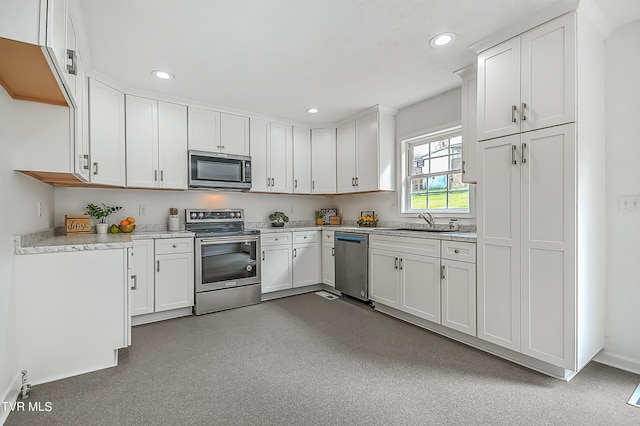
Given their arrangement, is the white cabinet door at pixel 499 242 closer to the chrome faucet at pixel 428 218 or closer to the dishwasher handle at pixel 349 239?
the chrome faucet at pixel 428 218

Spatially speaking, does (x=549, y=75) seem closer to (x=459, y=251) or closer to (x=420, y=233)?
(x=459, y=251)

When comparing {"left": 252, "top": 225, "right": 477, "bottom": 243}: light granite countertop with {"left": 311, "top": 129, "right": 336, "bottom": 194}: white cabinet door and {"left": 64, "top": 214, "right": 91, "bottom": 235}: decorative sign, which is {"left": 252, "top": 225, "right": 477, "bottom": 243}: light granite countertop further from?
{"left": 64, "top": 214, "right": 91, "bottom": 235}: decorative sign

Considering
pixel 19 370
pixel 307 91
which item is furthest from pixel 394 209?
pixel 19 370

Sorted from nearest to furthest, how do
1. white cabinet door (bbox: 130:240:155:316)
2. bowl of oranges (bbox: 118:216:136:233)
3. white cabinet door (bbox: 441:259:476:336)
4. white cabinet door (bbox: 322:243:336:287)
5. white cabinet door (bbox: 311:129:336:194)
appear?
white cabinet door (bbox: 441:259:476:336), white cabinet door (bbox: 130:240:155:316), bowl of oranges (bbox: 118:216:136:233), white cabinet door (bbox: 322:243:336:287), white cabinet door (bbox: 311:129:336:194)

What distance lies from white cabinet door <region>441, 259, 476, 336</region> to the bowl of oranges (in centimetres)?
326

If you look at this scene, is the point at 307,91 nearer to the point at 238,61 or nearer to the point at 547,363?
the point at 238,61

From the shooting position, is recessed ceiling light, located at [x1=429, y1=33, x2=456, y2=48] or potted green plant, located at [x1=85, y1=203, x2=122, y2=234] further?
potted green plant, located at [x1=85, y1=203, x2=122, y2=234]

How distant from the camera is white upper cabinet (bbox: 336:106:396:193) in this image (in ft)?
12.6

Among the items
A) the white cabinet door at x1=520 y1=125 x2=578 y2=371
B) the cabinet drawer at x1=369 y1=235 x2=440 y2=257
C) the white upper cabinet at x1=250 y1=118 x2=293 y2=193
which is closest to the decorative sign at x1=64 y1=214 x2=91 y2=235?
the white upper cabinet at x1=250 y1=118 x2=293 y2=193

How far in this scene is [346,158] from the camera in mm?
4316

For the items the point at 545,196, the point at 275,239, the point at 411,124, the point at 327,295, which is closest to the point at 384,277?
the point at 327,295

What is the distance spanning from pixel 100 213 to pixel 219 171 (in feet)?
4.30

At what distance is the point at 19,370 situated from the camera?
1.89 m

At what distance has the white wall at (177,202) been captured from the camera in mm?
3170
